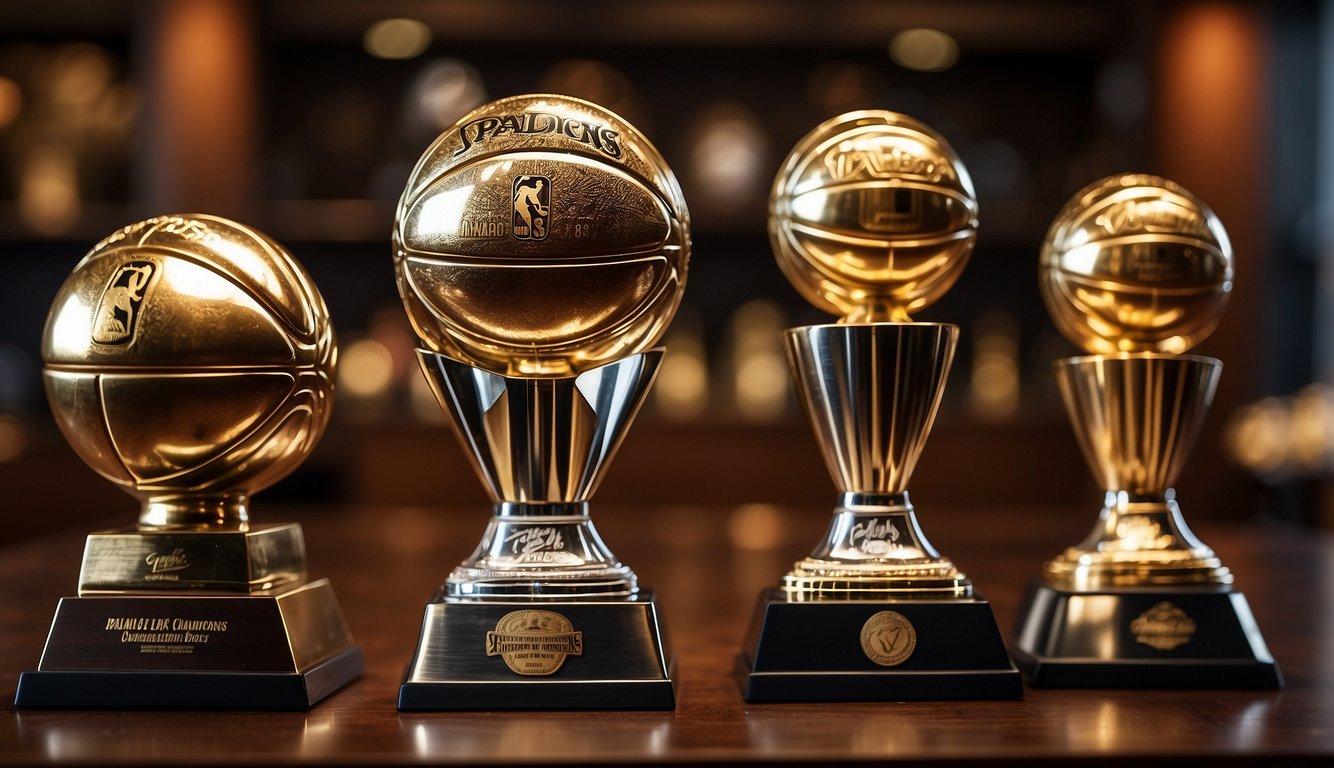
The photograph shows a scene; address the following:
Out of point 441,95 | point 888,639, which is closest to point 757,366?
point 441,95

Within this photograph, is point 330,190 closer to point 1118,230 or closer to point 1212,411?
point 1212,411

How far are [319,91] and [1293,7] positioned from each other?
3009 mm

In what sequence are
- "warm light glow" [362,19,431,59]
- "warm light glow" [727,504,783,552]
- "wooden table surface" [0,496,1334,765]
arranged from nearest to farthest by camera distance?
"wooden table surface" [0,496,1334,765] < "warm light glow" [727,504,783,552] < "warm light glow" [362,19,431,59]

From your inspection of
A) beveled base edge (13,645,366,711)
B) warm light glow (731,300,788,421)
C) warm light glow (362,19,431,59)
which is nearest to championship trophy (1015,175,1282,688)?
beveled base edge (13,645,366,711)

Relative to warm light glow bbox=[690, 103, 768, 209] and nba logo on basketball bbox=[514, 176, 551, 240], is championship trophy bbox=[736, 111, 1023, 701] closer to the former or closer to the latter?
nba logo on basketball bbox=[514, 176, 551, 240]

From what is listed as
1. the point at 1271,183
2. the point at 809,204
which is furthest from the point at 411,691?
the point at 1271,183

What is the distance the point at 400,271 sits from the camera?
0.94 metres

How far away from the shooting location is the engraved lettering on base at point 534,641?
91cm

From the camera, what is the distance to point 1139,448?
1038 millimetres

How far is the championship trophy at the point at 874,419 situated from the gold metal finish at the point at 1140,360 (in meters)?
0.11

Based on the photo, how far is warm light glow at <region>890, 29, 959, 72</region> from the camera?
12.0ft

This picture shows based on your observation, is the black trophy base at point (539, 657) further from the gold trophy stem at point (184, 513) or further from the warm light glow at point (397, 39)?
the warm light glow at point (397, 39)

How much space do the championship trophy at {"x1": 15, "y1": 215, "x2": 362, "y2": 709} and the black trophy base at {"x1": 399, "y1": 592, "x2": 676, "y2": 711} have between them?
3.8 inches
